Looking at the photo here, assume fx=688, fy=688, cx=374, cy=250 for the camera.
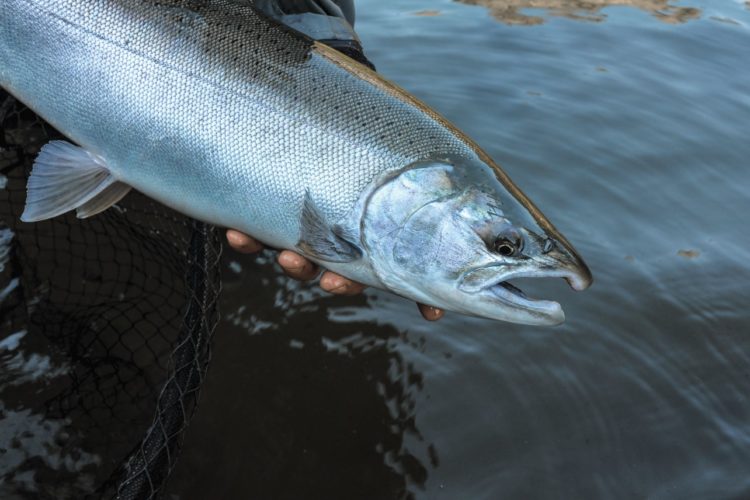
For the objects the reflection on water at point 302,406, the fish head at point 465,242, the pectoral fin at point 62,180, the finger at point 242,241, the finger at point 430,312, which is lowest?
the reflection on water at point 302,406

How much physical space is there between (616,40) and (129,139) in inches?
269

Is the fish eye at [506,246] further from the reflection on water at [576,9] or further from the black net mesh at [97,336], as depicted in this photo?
the reflection on water at [576,9]

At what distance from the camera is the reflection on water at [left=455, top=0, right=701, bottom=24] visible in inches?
338

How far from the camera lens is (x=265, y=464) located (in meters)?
3.13

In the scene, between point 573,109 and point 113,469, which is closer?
point 113,469

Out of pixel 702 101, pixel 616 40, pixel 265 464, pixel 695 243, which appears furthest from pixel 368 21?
pixel 265 464

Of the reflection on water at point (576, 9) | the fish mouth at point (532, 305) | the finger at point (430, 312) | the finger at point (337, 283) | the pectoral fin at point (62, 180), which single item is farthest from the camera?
the reflection on water at point (576, 9)

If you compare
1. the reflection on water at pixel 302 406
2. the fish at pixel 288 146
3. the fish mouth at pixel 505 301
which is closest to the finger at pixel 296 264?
the fish at pixel 288 146

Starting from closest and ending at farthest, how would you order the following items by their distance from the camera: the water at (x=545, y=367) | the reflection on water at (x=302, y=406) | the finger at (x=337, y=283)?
the finger at (x=337, y=283) → the reflection on water at (x=302, y=406) → the water at (x=545, y=367)

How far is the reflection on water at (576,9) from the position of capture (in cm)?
858

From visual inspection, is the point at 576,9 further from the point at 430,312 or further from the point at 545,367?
the point at 430,312

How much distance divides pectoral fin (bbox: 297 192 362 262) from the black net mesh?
66cm

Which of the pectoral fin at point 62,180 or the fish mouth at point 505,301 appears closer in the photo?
the fish mouth at point 505,301

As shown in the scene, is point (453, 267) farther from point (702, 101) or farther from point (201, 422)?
point (702, 101)
